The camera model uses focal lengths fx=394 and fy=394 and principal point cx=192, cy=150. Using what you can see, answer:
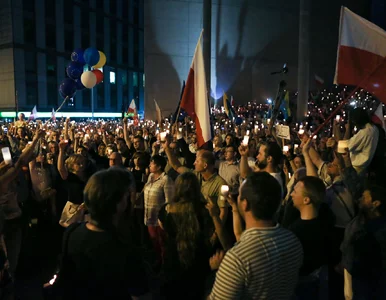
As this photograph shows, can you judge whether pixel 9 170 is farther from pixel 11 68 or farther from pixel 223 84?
pixel 11 68

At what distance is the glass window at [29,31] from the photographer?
3934 cm

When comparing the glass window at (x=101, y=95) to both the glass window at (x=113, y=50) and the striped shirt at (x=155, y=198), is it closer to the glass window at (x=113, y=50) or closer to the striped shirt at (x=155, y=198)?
the glass window at (x=113, y=50)

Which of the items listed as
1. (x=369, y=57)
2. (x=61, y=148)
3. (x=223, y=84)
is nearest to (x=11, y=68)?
(x=223, y=84)

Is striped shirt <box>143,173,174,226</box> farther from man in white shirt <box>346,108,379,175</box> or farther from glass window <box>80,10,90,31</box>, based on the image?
glass window <box>80,10,90,31</box>

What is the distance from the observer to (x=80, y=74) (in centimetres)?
1223

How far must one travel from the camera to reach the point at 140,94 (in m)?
59.3

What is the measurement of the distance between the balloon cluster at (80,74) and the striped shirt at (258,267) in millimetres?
10522

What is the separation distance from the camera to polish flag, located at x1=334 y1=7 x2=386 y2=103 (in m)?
4.91

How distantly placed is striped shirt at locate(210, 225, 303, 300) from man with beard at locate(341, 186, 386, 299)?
52.9 inches

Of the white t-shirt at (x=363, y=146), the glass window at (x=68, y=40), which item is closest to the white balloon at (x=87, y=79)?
the white t-shirt at (x=363, y=146)

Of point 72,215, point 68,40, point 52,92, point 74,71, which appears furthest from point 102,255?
point 68,40

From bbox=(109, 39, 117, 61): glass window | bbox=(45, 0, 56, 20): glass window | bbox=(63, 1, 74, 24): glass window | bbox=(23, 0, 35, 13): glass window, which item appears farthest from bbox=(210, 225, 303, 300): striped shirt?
bbox=(109, 39, 117, 61): glass window

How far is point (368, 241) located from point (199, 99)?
11.4 feet

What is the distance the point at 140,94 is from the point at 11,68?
2333 cm
